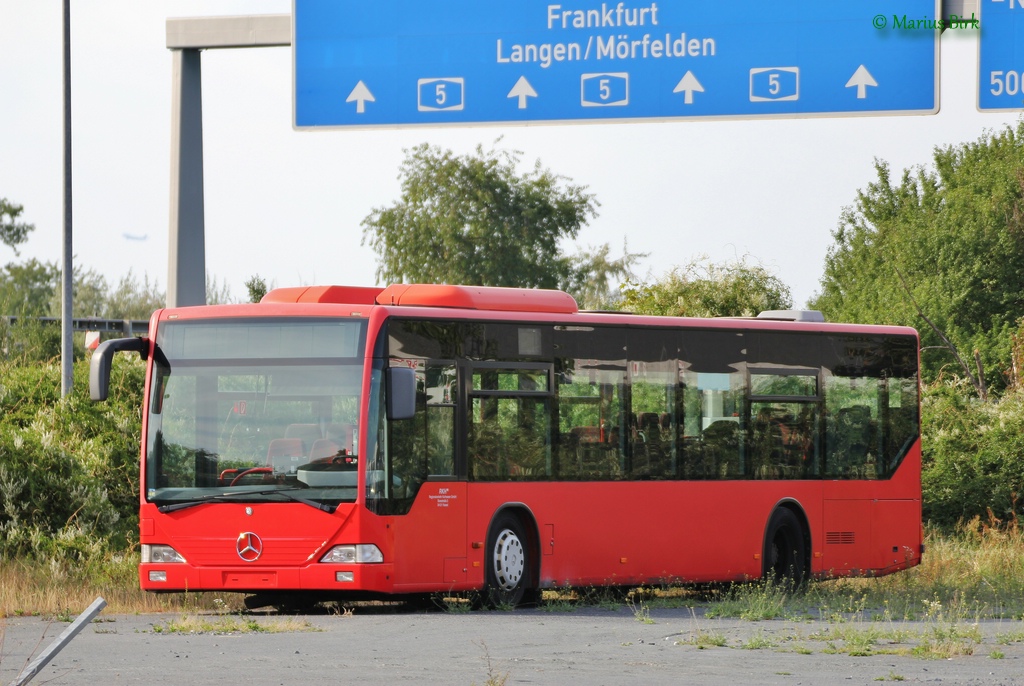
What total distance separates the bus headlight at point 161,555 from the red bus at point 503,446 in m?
0.02

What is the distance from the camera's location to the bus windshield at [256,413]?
1527 cm

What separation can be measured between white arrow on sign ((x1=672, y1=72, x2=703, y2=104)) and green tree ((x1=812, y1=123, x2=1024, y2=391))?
Answer: 35026 millimetres

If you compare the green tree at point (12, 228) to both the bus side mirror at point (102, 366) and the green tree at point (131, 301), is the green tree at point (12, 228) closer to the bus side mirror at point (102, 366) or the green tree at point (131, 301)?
the green tree at point (131, 301)

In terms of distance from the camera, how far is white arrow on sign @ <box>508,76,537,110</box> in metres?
17.3

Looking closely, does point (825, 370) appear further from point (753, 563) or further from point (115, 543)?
point (115, 543)

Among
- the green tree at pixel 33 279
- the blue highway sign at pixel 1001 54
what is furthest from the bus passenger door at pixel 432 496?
the green tree at pixel 33 279

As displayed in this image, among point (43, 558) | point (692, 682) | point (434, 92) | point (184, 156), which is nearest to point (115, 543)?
point (43, 558)

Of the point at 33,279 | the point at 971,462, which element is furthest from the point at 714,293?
the point at 33,279

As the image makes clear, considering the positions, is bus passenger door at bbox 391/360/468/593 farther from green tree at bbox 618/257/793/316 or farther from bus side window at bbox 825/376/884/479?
green tree at bbox 618/257/793/316

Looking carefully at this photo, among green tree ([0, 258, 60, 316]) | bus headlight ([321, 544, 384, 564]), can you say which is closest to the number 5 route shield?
bus headlight ([321, 544, 384, 564])

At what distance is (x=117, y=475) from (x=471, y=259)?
1678 inches

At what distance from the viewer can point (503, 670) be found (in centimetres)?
1085

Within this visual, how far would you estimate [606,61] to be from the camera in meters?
17.2

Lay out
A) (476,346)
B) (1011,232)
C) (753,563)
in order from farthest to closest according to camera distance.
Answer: (1011,232) → (753,563) → (476,346)
